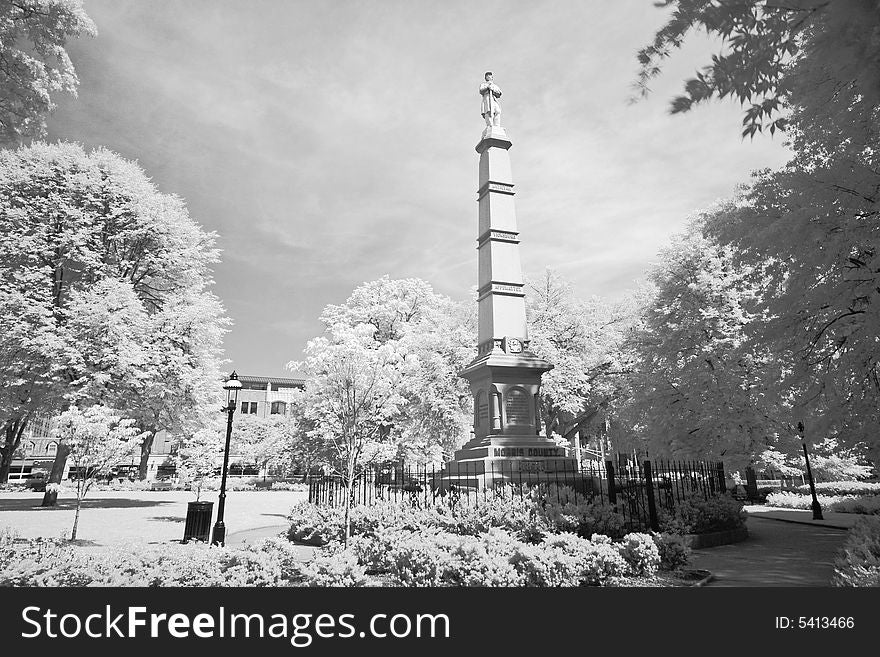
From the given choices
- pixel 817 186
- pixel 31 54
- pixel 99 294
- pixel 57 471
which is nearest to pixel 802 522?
pixel 817 186

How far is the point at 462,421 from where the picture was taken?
1179 inches

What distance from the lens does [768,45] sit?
4043 mm

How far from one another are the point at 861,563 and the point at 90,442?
53.3 feet

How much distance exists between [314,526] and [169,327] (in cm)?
1481

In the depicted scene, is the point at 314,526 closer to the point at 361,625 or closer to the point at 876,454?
the point at 361,625

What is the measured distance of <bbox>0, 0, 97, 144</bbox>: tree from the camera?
8.36 m

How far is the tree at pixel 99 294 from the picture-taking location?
789 inches

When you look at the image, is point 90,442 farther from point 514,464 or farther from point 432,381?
point 432,381

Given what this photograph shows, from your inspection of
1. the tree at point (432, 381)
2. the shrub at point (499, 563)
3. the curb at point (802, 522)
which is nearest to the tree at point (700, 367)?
the curb at point (802, 522)

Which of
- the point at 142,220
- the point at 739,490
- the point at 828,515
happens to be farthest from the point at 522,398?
the point at 142,220

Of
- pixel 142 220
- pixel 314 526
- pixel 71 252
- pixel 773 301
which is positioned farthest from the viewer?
pixel 142 220

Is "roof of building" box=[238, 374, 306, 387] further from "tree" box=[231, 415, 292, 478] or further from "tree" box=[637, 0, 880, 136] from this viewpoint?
"tree" box=[637, 0, 880, 136]

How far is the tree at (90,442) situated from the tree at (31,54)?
7476 millimetres

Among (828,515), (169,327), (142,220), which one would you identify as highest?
(142,220)
